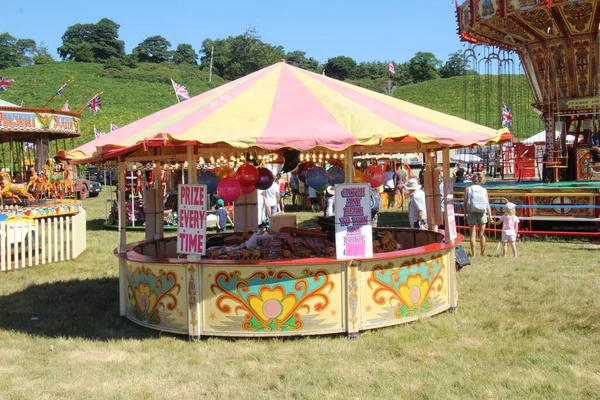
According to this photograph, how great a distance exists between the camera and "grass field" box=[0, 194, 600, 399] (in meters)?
5.43

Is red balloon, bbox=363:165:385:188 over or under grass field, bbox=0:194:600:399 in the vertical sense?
over

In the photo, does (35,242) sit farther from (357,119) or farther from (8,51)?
(8,51)

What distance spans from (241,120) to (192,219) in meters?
1.25

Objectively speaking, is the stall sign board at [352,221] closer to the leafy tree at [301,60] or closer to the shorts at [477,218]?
the shorts at [477,218]

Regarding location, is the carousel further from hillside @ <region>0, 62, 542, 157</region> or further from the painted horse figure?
hillside @ <region>0, 62, 542, 157</region>

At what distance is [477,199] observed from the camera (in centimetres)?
1165

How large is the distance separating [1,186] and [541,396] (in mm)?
16090

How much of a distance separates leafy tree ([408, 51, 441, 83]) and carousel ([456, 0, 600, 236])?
99841 millimetres

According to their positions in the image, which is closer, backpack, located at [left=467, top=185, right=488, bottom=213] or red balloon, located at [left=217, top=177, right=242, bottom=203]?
red balloon, located at [left=217, top=177, right=242, bottom=203]

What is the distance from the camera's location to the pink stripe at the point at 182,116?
704cm

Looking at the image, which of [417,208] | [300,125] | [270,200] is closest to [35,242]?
[270,200]

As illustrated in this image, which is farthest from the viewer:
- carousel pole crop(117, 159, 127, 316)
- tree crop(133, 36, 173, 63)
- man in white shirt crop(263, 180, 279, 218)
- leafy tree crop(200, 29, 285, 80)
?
tree crop(133, 36, 173, 63)

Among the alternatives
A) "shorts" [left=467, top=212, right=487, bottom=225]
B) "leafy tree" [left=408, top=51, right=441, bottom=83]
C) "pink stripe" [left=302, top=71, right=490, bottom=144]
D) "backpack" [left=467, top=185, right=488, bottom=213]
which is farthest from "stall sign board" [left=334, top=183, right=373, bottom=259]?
"leafy tree" [left=408, top=51, right=441, bottom=83]

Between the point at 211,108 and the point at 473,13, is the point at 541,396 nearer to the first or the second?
the point at 211,108
